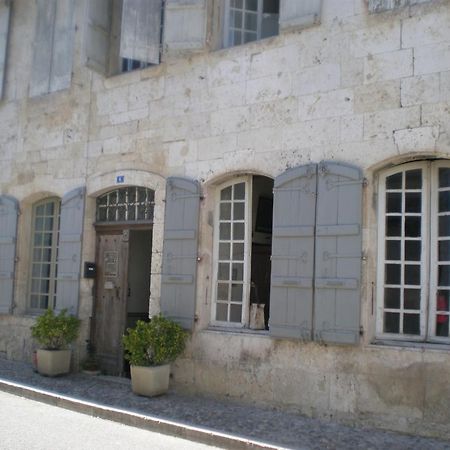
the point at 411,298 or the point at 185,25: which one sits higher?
the point at 185,25

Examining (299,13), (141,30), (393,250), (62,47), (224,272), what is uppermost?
(62,47)

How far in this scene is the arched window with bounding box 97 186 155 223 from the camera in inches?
341

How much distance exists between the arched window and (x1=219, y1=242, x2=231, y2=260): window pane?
1.17 m

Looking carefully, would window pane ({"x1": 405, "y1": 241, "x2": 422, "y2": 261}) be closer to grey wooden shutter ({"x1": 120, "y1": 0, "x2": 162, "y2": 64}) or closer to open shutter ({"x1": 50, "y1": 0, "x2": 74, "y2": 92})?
grey wooden shutter ({"x1": 120, "y1": 0, "x2": 162, "y2": 64})

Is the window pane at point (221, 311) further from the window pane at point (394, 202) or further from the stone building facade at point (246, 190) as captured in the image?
the window pane at point (394, 202)

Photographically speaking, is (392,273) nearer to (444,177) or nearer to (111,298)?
(444,177)

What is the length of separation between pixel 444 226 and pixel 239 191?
2.53 meters

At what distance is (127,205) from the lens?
8.93 metres

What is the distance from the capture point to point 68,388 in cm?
806

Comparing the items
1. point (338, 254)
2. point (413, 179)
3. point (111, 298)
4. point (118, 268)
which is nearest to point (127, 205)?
point (118, 268)

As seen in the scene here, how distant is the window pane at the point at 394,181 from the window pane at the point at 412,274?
823 mm

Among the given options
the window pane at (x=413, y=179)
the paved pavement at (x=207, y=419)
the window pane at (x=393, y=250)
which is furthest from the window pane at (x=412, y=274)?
the paved pavement at (x=207, y=419)

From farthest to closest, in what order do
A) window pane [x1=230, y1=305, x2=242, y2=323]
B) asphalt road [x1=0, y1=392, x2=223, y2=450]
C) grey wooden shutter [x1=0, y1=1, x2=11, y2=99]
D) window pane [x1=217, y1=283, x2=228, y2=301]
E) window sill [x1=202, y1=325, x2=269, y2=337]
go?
1. grey wooden shutter [x1=0, y1=1, x2=11, y2=99]
2. window pane [x1=217, y1=283, x2=228, y2=301]
3. window pane [x1=230, y1=305, x2=242, y2=323]
4. window sill [x1=202, y1=325, x2=269, y2=337]
5. asphalt road [x1=0, y1=392, x2=223, y2=450]

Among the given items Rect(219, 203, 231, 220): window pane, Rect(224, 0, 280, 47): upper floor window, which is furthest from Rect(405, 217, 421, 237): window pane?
Rect(224, 0, 280, 47): upper floor window
